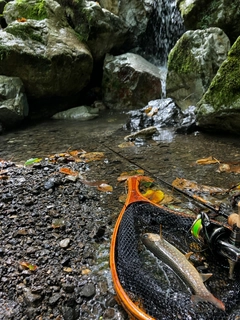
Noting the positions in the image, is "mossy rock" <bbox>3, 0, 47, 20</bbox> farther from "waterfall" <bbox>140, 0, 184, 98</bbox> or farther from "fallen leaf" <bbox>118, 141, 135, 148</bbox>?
"fallen leaf" <bbox>118, 141, 135, 148</bbox>

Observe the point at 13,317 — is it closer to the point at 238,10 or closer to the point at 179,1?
the point at 238,10

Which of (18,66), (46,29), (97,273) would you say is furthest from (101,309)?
(46,29)

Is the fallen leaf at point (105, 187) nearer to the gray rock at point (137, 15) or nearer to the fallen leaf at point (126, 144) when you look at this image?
the fallen leaf at point (126, 144)

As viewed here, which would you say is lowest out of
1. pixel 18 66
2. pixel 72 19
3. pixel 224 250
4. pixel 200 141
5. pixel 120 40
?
pixel 200 141

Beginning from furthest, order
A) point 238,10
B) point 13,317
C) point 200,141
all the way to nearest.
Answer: point 238,10, point 200,141, point 13,317

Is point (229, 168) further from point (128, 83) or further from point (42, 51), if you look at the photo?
point (42, 51)

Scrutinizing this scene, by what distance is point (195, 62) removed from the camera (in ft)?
23.5

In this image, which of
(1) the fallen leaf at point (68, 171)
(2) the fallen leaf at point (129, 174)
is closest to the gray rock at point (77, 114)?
(1) the fallen leaf at point (68, 171)

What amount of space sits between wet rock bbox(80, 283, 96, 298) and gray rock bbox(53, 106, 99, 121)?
308 inches

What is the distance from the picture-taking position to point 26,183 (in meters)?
3.67

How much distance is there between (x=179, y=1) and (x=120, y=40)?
3.16 m

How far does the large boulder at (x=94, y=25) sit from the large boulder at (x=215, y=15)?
3.39 m

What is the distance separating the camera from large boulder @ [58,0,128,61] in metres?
9.88

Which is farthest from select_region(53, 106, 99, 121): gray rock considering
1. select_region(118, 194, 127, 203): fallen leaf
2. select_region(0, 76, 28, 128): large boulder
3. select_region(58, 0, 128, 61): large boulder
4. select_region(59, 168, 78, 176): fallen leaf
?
select_region(118, 194, 127, 203): fallen leaf
